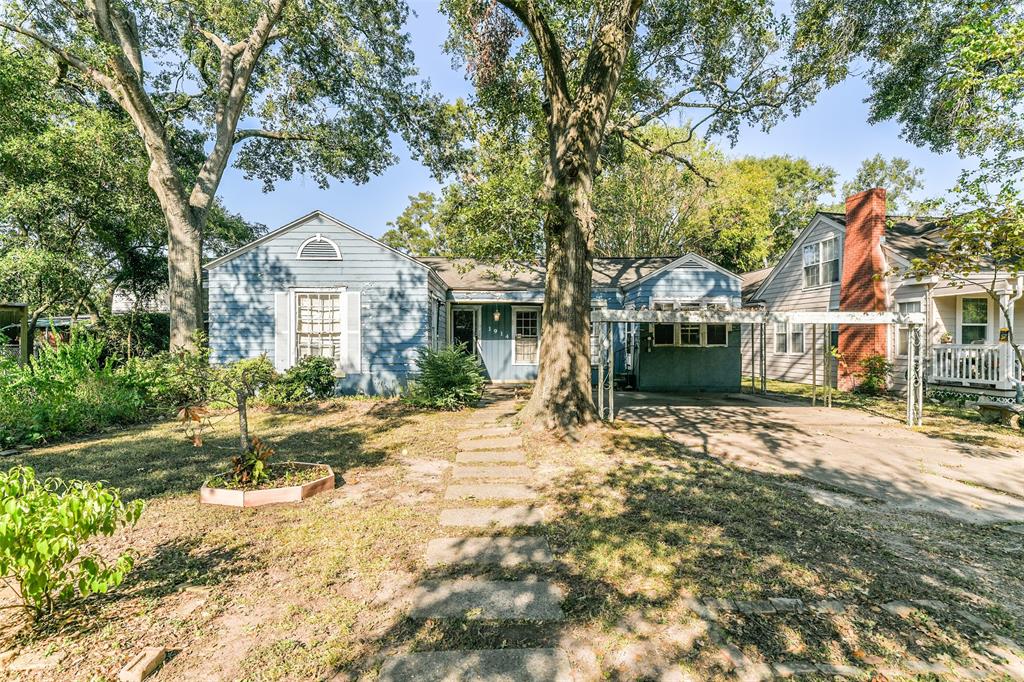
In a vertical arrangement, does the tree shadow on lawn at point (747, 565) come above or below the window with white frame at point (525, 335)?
below

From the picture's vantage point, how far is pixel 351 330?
10680mm

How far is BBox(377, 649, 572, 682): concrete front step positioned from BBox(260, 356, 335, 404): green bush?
8906 mm

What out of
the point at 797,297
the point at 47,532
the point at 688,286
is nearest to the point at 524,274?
the point at 688,286

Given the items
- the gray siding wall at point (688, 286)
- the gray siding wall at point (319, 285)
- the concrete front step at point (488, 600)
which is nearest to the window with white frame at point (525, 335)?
the gray siding wall at point (688, 286)

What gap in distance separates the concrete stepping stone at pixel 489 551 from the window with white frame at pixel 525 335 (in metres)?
10.7

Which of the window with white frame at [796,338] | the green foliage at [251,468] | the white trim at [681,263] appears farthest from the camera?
the window with white frame at [796,338]

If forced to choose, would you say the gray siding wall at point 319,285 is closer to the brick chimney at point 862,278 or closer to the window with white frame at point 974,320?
the brick chimney at point 862,278

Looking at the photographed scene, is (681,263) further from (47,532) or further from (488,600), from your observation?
(47,532)

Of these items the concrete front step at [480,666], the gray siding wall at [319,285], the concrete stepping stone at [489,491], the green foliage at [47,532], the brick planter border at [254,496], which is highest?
the gray siding wall at [319,285]

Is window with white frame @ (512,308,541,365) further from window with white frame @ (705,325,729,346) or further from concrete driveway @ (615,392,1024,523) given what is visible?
window with white frame @ (705,325,729,346)

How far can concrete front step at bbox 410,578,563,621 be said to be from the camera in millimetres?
2604

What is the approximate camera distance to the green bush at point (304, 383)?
32.5 feet

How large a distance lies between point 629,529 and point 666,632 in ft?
4.40

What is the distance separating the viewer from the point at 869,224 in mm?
13242
